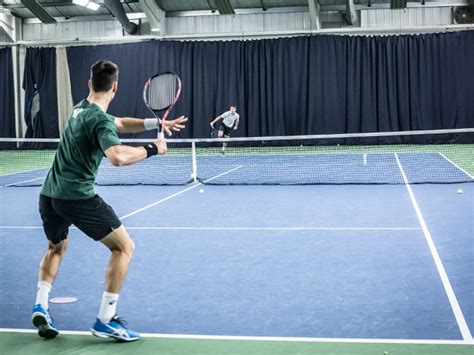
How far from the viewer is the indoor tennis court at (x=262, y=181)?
407cm

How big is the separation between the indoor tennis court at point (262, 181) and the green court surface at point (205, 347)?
0.02m

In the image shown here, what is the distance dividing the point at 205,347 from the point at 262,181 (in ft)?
29.0

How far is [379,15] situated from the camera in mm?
22469

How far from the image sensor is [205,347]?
3600 millimetres

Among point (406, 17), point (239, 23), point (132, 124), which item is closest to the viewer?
point (132, 124)

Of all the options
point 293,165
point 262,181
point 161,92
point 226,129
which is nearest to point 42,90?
point 226,129

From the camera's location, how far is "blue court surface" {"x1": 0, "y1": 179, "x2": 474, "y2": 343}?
4047mm

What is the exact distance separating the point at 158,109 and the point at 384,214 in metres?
4.17

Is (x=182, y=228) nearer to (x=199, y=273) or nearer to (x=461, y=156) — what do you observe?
(x=199, y=273)

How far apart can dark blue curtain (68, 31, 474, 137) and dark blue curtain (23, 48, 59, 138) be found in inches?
36.0

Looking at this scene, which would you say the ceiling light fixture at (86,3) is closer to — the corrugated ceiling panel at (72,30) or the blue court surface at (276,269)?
the corrugated ceiling panel at (72,30)

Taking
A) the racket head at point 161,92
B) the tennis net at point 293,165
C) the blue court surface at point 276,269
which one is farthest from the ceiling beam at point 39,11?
the racket head at point 161,92

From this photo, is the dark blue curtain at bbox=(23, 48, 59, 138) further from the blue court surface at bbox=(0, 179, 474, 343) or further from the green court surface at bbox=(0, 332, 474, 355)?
the green court surface at bbox=(0, 332, 474, 355)

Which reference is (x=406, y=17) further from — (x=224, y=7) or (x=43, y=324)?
(x=43, y=324)
